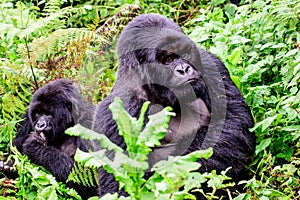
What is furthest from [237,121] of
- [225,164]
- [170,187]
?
[170,187]

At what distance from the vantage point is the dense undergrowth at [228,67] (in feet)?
10.8

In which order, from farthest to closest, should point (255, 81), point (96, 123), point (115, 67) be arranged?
1. point (115, 67)
2. point (255, 81)
3. point (96, 123)

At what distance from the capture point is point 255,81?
157 inches

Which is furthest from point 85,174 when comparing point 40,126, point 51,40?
point 51,40

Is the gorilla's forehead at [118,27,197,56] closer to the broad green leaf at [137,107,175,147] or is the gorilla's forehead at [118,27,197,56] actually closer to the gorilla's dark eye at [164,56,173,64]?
the gorilla's dark eye at [164,56,173,64]

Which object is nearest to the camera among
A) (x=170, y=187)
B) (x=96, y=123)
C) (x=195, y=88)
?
(x=170, y=187)

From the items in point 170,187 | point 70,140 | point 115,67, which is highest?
point 170,187

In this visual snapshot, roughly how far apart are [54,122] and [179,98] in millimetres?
1495

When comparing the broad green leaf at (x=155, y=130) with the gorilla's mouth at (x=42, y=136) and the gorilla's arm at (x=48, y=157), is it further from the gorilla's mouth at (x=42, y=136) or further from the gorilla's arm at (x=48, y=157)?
the gorilla's mouth at (x=42, y=136)

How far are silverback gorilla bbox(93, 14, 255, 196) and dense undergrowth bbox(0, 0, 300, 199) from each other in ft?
0.51

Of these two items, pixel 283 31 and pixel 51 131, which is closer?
pixel 283 31

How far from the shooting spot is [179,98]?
3494 millimetres

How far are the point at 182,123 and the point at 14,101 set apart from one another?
1.26 m

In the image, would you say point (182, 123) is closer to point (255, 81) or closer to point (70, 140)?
point (255, 81)
